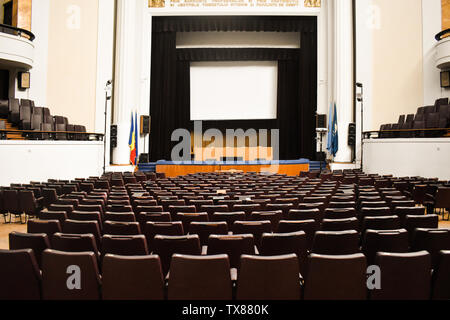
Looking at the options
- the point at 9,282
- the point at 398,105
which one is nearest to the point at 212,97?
the point at 398,105

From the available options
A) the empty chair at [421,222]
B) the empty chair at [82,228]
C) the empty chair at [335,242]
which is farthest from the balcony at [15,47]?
the empty chair at [421,222]

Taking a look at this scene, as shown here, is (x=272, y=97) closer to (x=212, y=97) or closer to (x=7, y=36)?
(x=212, y=97)

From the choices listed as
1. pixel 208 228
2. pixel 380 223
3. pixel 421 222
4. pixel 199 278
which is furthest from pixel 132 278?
A: pixel 421 222

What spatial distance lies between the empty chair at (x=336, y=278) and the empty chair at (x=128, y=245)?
1482 mm

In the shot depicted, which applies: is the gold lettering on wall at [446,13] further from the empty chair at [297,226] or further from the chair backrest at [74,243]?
the chair backrest at [74,243]

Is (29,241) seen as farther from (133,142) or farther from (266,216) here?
(133,142)

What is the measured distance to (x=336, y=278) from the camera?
257 centimetres

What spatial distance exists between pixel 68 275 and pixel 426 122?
1477 centimetres

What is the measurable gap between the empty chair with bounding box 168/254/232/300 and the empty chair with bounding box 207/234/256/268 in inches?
30.3

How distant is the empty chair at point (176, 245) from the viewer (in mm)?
3303

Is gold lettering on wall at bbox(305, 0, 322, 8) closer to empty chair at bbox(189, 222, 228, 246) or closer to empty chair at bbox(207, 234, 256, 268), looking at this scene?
empty chair at bbox(189, 222, 228, 246)
